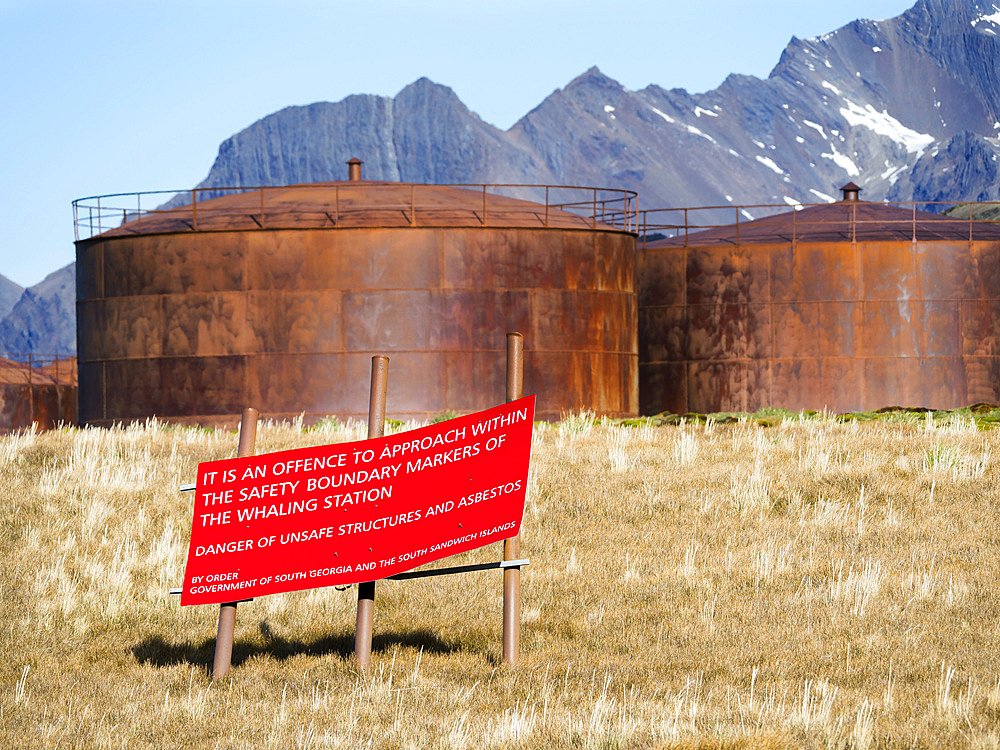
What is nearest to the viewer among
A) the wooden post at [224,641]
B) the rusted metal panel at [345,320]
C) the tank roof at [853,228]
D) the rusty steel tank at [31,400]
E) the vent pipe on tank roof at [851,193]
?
the wooden post at [224,641]

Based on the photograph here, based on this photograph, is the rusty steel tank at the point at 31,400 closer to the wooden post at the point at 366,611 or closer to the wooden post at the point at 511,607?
the wooden post at the point at 366,611

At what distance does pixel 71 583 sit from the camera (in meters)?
10.7

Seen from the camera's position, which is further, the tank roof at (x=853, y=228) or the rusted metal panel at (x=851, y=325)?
the tank roof at (x=853, y=228)

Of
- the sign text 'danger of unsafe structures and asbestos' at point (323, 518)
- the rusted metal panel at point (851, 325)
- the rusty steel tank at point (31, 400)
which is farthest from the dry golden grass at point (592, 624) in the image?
the rusty steel tank at point (31, 400)

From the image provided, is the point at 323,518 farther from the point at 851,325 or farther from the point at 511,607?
the point at 851,325

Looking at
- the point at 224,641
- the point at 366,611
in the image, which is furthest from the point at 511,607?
the point at 224,641

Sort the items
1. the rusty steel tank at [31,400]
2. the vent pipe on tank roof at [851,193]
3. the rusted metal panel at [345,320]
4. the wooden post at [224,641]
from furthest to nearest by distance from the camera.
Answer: the rusty steel tank at [31,400] → the vent pipe on tank roof at [851,193] → the rusted metal panel at [345,320] → the wooden post at [224,641]

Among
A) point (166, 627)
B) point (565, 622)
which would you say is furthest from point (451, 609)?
point (166, 627)

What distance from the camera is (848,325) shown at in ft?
94.7

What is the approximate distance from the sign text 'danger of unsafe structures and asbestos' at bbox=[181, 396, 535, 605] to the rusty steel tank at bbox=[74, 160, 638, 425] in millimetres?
16363

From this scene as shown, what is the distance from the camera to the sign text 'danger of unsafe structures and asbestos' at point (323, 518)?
8305 millimetres

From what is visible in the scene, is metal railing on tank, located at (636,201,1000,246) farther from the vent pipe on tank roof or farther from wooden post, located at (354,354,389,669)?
wooden post, located at (354,354,389,669)

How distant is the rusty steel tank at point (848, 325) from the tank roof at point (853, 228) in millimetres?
411

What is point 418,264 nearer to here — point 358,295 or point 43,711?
point 358,295
